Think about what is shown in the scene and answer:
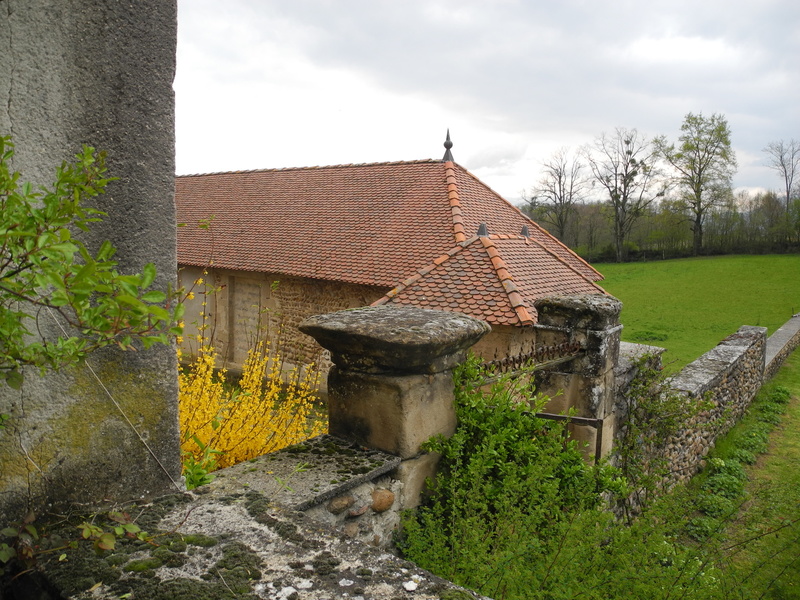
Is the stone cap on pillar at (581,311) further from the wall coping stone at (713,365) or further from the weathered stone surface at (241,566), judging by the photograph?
the weathered stone surface at (241,566)

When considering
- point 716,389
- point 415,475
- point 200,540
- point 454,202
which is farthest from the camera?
point 454,202

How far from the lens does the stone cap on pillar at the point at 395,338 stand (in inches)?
95.2

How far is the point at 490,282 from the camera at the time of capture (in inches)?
388

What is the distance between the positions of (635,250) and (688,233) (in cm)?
364

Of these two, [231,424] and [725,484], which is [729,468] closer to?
[725,484]

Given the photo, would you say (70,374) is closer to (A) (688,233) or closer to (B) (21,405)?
(B) (21,405)

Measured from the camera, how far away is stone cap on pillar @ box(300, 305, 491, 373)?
95.2 inches

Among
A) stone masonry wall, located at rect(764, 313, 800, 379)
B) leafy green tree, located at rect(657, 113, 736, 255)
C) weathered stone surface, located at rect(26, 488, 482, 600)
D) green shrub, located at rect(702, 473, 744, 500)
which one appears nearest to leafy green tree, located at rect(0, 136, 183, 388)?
weathered stone surface, located at rect(26, 488, 482, 600)

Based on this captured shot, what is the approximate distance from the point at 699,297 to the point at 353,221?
20.1m

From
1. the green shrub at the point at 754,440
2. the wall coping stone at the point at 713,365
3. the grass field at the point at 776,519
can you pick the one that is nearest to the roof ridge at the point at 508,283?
the wall coping stone at the point at 713,365

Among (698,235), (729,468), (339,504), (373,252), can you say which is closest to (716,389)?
(729,468)

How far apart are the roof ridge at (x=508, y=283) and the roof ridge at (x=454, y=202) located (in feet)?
2.59

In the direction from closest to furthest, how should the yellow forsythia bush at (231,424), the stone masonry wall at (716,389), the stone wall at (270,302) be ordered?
the yellow forsythia bush at (231,424), the stone masonry wall at (716,389), the stone wall at (270,302)

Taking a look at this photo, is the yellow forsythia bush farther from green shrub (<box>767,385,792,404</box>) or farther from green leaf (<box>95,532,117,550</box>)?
green shrub (<box>767,385,792,404</box>)
